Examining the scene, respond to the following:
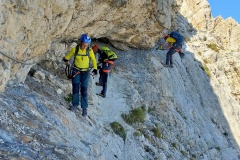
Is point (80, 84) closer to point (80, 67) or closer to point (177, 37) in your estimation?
point (80, 67)

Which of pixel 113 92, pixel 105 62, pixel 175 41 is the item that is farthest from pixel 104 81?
pixel 175 41

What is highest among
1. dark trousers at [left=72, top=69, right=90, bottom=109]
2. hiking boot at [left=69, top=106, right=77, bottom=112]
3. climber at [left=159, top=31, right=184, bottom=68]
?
climber at [left=159, top=31, right=184, bottom=68]

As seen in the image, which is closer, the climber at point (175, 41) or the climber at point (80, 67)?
the climber at point (80, 67)

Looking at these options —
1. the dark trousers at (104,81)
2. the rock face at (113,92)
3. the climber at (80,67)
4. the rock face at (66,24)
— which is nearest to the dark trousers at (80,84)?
the climber at (80,67)

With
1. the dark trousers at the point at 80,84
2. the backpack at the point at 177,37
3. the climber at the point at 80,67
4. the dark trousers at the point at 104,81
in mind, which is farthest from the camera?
the backpack at the point at 177,37

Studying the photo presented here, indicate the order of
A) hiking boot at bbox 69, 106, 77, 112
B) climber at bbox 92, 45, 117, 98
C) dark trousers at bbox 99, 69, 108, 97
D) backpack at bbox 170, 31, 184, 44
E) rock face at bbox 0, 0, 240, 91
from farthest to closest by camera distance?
backpack at bbox 170, 31, 184, 44 → dark trousers at bbox 99, 69, 108, 97 → climber at bbox 92, 45, 117, 98 → hiking boot at bbox 69, 106, 77, 112 → rock face at bbox 0, 0, 240, 91

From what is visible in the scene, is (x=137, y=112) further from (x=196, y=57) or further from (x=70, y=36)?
(x=196, y=57)

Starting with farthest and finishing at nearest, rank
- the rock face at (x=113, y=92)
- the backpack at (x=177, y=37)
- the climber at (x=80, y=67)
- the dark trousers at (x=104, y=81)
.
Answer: the backpack at (x=177, y=37), the dark trousers at (x=104, y=81), the climber at (x=80, y=67), the rock face at (x=113, y=92)

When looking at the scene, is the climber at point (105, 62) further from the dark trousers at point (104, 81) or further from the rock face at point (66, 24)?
the rock face at point (66, 24)

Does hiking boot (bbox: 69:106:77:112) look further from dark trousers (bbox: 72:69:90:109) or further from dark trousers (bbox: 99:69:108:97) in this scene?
dark trousers (bbox: 99:69:108:97)

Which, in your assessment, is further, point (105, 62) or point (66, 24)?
point (105, 62)

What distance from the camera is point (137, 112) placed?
59.2 ft

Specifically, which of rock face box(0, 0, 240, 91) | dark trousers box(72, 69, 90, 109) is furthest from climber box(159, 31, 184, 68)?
dark trousers box(72, 69, 90, 109)

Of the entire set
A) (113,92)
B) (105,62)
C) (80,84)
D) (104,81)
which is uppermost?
(105,62)
